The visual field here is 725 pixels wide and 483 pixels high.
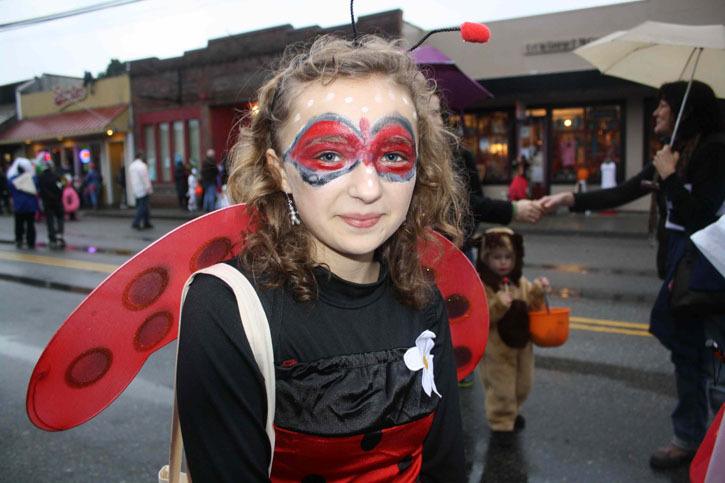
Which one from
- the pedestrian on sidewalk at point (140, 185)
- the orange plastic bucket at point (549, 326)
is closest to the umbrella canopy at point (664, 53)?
the orange plastic bucket at point (549, 326)

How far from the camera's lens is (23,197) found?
12.5 m

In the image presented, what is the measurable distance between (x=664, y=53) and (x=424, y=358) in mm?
3502

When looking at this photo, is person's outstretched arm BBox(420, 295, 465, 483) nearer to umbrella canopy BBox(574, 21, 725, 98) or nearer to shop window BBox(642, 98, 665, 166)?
umbrella canopy BBox(574, 21, 725, 98)

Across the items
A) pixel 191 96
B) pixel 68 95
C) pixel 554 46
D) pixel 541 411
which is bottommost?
pixel 541 411

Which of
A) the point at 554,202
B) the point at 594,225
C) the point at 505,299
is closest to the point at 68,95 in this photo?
the point at 594,225

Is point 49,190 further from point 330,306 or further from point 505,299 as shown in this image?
point 330,306

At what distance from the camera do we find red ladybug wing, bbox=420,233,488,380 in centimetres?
199

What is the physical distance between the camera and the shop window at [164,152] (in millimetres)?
25459

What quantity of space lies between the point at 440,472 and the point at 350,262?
64cm

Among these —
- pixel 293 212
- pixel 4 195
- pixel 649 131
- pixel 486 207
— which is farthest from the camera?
pixel 4 195

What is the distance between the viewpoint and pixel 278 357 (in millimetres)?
1407

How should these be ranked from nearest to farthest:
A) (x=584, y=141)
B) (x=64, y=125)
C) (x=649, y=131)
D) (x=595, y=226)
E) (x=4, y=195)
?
(x=595, y=226)
(x=649, y=131)
(x=584, y=141)
(x=4, y=195)
(x=64, y=125)

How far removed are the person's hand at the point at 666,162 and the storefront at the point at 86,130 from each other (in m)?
25.8

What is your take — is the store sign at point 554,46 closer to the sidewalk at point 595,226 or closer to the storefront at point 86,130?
the sidewalk at point 595,226
